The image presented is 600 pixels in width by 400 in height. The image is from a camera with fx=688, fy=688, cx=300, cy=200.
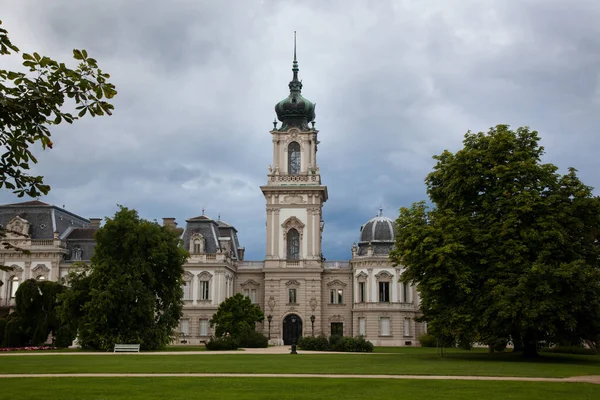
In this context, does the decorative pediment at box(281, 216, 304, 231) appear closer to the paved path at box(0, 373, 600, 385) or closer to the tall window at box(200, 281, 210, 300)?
the tall window at box(200, 281, 210, 300)

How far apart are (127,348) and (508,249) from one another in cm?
2626

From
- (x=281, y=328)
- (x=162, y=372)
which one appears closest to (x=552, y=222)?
(x=162, y=372)

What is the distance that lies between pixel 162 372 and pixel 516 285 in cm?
2059

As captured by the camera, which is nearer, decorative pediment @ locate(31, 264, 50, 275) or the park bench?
the park bench

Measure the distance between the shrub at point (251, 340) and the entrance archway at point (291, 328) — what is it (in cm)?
1183

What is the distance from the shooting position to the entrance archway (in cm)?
7350

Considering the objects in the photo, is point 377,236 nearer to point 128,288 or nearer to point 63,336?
point 128,288

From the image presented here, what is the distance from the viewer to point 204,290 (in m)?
75.1

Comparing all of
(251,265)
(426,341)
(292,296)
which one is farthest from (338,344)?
(251,265)

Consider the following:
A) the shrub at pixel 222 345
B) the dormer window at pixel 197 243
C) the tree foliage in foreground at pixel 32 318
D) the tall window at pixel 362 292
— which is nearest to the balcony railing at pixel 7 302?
the dormer window at pixel 197 243

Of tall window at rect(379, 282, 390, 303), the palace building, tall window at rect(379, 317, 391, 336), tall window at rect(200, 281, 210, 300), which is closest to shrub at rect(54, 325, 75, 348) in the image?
the palace building

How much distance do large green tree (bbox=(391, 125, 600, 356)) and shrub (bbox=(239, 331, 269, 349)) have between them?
2211 cm

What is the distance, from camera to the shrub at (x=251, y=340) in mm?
59656

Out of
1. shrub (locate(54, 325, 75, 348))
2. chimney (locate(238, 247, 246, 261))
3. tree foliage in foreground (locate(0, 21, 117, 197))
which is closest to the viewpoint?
tree foliage in foreground (locate(0, 21, 117, 197))
